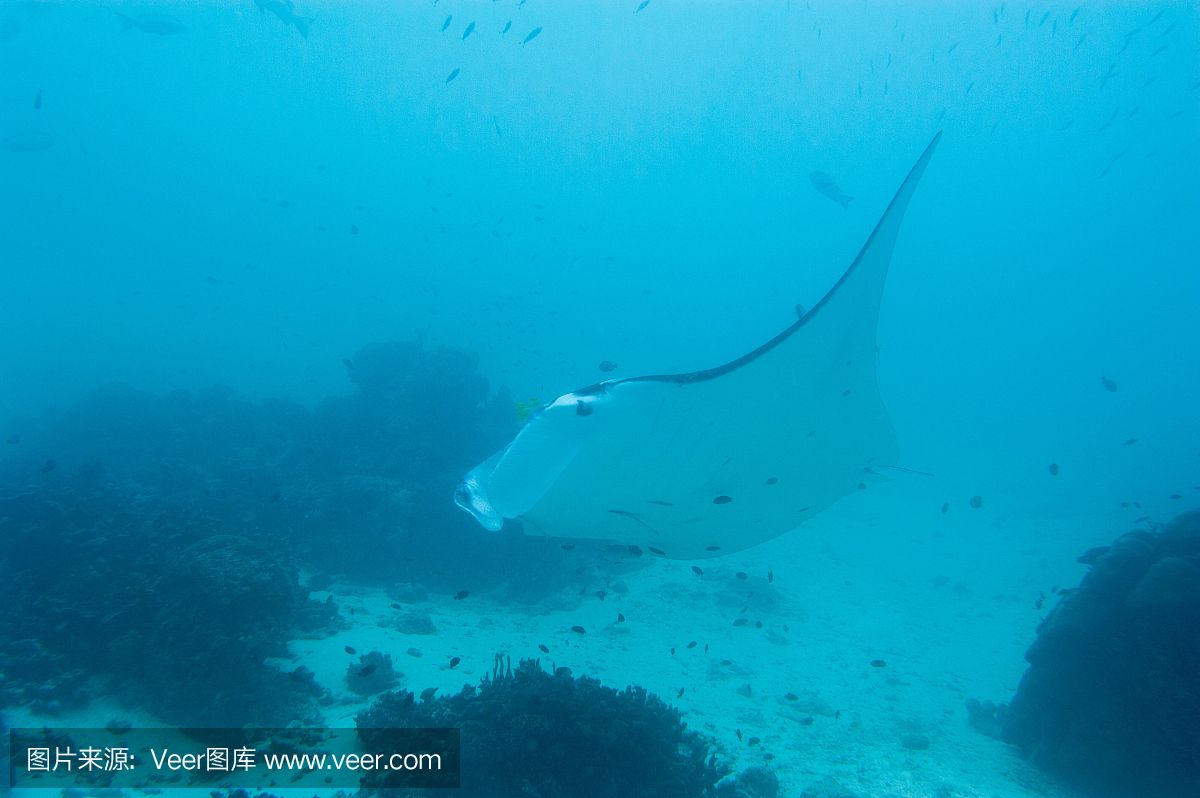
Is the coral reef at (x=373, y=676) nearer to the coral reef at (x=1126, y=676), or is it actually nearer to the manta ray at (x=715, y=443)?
the manta ray at (x=715, y=443)

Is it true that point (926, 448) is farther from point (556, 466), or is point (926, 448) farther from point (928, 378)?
point (556, 466)

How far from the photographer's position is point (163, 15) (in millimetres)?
19172

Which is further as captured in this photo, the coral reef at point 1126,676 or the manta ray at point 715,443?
the coral reef at point 1126,676

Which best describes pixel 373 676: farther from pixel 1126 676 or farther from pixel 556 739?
pixel 1126 676

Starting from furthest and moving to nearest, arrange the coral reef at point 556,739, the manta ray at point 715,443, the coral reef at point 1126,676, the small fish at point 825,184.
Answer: the small fish at point 825,184
the coral reef at point 1126,676
the coral reef at point 556,739
the manta ray at point 715,443

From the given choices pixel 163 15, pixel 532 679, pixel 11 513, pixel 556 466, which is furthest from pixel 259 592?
pixel 163 15

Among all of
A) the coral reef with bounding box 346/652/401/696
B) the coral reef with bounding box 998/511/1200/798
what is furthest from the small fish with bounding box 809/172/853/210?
the coral reef with bounding box 346/652/401/696

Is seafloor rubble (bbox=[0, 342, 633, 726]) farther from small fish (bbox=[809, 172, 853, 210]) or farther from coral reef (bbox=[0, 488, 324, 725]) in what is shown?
small fish (bbox=[809, 172, 853, 210])

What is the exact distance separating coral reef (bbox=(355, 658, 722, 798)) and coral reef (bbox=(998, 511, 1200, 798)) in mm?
4925

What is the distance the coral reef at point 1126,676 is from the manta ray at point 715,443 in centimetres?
480

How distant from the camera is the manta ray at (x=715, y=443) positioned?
10.7ft

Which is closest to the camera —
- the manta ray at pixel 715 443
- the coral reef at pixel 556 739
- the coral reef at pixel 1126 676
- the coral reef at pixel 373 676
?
the manta ray at pixel 715 443

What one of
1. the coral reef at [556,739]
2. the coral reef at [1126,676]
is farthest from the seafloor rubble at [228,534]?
the coral reef at [1126,676]

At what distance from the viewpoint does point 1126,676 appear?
624cm
